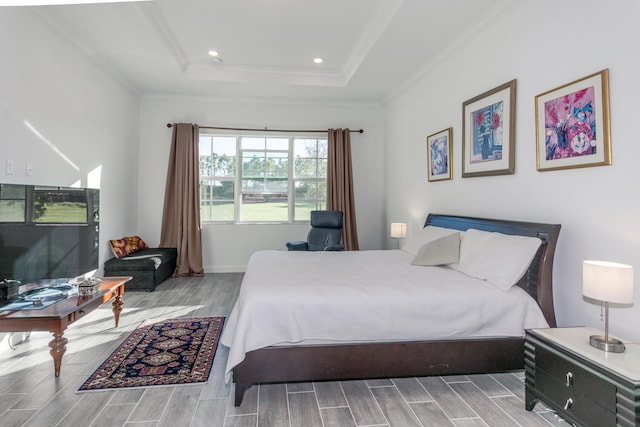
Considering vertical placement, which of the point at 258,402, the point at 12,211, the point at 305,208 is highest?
the point at 305,208

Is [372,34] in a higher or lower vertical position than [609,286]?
higher

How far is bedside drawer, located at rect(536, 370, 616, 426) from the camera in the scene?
152 centimetres

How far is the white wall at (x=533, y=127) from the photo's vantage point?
1928 mm

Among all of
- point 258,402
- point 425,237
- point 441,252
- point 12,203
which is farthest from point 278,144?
point 258,402

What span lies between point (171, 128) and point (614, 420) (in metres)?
5.90

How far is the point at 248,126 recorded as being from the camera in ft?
18.6

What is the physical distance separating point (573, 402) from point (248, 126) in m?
5.25

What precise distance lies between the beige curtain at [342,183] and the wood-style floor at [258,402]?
3.45m

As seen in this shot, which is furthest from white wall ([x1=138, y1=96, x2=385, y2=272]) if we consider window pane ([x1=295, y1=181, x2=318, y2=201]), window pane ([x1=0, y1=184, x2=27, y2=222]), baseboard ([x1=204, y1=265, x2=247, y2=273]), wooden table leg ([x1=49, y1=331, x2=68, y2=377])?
wooden table leg ([x1=49, y1=331, x2=68, y2=377])

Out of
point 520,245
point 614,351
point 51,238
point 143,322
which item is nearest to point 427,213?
point 520,245

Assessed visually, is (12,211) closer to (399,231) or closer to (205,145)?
(205,145)

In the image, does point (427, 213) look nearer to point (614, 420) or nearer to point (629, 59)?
point (629, 59)

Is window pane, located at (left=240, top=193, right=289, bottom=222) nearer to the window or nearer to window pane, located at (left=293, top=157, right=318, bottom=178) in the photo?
the window

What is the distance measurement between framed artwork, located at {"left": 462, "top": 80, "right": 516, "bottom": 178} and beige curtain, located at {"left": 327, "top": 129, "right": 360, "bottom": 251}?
2412mm
